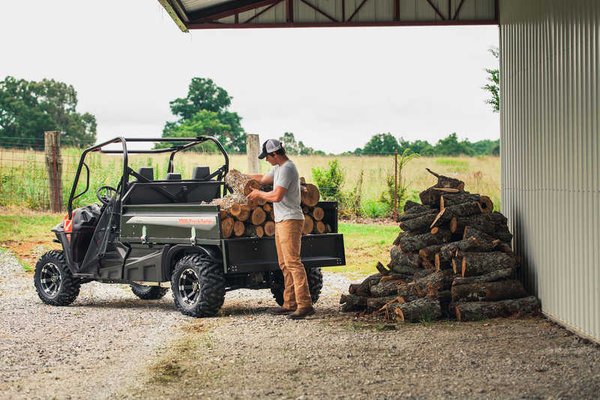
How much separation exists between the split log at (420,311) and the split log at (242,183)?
2.46 meters

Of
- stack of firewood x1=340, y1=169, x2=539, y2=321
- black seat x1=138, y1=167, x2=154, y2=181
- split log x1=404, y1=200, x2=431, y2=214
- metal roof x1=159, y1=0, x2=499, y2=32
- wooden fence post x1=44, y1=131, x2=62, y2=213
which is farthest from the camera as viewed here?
wooden fence post x1=44, y1=131, x2=62, y2=213

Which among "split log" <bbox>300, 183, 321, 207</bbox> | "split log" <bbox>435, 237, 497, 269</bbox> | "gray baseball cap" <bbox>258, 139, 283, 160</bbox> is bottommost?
"split log" <bbox>435, 237, 497, 269</bbox>

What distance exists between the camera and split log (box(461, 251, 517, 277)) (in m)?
13.0

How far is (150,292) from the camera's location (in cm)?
1633

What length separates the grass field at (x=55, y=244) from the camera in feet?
75.6

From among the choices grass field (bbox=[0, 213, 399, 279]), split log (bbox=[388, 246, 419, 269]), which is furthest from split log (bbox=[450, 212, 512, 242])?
grass field (bbox=[0, 213, 399, 279])

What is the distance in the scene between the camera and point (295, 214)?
42.5 feet

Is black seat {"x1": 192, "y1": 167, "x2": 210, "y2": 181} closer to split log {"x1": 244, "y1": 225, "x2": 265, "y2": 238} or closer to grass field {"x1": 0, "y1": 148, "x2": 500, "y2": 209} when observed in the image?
split log {"x1": 244, "y1": 225, "x2": 265, "y2": 238}

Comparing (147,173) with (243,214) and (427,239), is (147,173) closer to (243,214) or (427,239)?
(243,214)

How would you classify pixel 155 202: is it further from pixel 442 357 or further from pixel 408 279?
pixel 442 357

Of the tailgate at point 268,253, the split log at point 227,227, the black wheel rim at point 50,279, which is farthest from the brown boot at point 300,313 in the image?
the black wheel rim at point 50,279

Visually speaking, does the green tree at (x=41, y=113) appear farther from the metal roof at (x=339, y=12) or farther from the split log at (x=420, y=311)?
the split log at (x=420, y=311)

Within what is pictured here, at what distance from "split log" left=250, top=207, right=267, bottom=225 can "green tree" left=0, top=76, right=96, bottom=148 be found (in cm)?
3879

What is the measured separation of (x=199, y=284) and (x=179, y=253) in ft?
2.98
